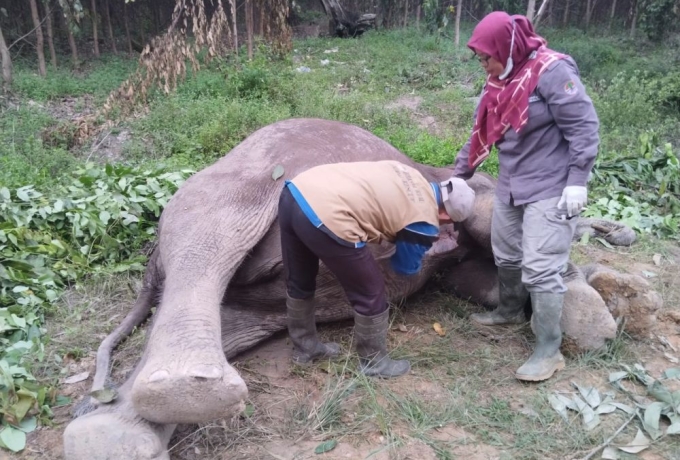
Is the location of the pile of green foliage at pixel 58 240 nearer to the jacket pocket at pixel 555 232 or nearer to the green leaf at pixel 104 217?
the green leaf at pixel 104 217

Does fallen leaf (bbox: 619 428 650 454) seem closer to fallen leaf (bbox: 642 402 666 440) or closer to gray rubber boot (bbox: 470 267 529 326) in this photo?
fallen leaf (bbox: 642 402 666 440)

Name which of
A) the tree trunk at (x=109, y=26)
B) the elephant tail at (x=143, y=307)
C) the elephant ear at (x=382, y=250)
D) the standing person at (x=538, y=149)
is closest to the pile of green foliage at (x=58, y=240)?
the elephant tail at (x=143, y=307)

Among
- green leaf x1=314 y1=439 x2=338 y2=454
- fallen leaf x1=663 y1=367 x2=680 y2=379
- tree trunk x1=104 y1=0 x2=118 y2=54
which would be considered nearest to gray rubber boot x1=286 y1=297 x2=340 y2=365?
green leaf x1=314 y1=439 x2=338 y2=454

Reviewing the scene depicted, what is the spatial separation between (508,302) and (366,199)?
1.31 metres

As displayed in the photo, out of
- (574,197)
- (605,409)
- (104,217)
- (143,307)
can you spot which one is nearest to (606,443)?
(605,409)

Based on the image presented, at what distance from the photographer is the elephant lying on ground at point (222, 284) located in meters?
2.05

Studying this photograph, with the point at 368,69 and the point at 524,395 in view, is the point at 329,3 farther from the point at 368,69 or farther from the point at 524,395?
the point at 524,395

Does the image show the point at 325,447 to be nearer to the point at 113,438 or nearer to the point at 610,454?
the point at 113,438

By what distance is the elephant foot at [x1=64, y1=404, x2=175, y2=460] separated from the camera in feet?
6.81

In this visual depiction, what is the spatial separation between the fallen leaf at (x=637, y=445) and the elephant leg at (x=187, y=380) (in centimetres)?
156

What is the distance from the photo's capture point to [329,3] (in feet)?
48.6

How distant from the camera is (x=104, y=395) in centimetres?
231

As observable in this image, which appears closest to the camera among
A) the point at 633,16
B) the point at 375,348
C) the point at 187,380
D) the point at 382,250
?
the point at 187,380

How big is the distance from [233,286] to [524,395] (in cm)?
152
